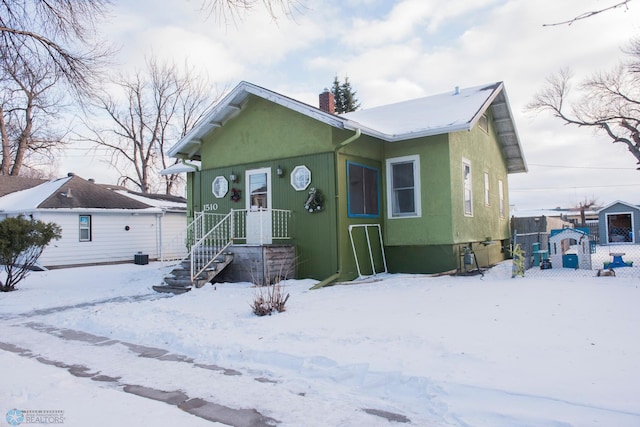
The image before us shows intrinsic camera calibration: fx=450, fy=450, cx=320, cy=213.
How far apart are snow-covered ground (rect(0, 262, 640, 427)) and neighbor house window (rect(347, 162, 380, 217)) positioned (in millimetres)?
2962

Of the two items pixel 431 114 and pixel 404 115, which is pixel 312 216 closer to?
pixel 431 114

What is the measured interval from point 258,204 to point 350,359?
25.5 feet

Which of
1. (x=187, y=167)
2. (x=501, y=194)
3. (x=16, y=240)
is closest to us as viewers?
(x=16, y=240)

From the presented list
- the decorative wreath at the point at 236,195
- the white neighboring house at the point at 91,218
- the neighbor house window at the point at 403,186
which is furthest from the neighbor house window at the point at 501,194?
the white neighboring house at the point at 91,218

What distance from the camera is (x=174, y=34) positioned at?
6.96m

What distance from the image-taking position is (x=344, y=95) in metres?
35.5

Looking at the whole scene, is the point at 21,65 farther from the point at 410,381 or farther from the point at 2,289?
the point at 410,381

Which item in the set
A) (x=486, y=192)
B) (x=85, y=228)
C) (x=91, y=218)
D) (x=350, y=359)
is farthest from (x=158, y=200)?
(x=350, y=359)

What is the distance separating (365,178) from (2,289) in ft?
31.4

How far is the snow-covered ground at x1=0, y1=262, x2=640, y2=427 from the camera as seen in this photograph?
11.9ft

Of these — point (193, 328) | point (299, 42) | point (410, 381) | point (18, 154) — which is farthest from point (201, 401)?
point (18, 154)

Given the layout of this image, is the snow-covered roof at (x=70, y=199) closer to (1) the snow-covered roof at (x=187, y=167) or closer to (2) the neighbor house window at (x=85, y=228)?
(2) the neighbor house window at (x=85, y=228)

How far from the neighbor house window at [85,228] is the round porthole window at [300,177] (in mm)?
12090

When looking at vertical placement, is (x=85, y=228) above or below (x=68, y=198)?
below
